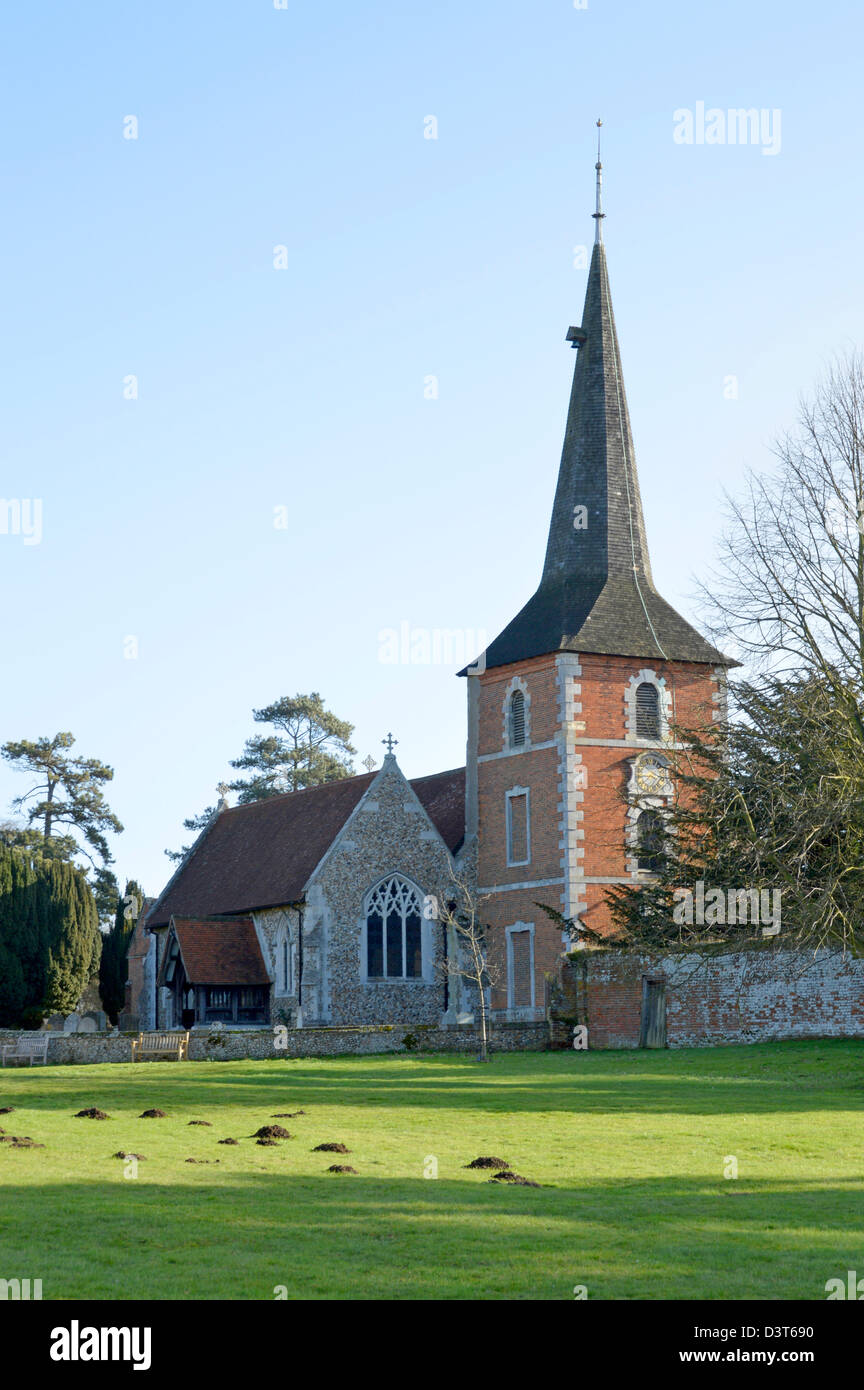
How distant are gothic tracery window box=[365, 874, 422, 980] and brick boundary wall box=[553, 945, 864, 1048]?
8589 mm

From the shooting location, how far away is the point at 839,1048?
30016mm

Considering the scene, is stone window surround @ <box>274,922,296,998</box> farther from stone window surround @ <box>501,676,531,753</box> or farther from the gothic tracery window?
stone window surround @ <box>501,676,531,753</box>

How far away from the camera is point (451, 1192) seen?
1438cm

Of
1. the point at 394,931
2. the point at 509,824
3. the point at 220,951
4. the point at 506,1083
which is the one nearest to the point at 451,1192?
the point at 506,1083

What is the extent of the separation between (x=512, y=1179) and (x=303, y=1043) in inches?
826

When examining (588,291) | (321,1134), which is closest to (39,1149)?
(321,1134)

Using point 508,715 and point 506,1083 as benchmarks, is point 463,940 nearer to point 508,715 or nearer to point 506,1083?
point 508,715

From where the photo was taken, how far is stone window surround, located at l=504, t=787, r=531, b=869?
44719mm

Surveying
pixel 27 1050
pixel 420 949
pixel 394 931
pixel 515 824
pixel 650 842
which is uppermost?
pixel 515 824

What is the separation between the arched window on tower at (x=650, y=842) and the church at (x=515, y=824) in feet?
1.15

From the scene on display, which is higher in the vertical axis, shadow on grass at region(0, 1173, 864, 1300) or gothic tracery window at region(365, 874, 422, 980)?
gothic tracery window at region(365, 874, 422, 980)

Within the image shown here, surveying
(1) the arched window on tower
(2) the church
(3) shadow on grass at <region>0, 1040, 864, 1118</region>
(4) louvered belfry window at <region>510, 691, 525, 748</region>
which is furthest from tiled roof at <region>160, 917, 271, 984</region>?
(1) the arched window on tower

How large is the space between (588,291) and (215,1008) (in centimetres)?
2597

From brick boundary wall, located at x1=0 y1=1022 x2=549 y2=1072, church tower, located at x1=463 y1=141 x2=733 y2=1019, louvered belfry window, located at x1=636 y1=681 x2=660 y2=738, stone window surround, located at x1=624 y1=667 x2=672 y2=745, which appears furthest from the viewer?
louvered belfry window, located at x1=636 y1=681 x2=660 y2=738
